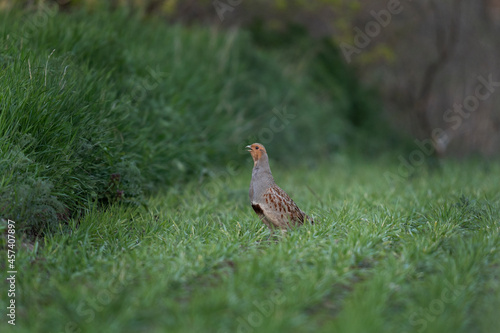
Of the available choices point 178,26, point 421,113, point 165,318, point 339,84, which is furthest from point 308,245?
point 421,113

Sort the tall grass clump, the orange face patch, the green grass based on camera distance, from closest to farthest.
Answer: the green grass < the tall grass clump < the orange face patch

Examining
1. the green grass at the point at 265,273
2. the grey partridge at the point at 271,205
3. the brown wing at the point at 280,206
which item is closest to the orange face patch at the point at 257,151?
the grey partridge at the point at 271,205

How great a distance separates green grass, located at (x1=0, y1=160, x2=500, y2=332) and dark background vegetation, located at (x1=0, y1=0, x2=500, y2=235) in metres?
0.67

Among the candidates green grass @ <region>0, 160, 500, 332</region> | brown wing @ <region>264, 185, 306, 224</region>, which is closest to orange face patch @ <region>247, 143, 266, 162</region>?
brown wing @ <region>264, 185, 306, 224</region>

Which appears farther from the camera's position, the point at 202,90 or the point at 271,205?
the point at 202,90

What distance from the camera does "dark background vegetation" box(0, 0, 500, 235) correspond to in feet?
17.3

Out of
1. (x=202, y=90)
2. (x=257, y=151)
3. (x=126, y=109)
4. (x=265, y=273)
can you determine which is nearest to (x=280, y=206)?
(x=257, y=151)

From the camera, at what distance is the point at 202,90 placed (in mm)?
9508

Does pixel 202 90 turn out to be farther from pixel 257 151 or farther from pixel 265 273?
pixel 265 273

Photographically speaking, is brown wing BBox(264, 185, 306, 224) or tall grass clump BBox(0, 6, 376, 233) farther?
brown wing BBox(264, 185, 306, 224)

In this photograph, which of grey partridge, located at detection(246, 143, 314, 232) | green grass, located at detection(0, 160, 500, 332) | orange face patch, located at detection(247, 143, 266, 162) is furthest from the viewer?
orange face patch, located at detection(247, 143, 266, 162)

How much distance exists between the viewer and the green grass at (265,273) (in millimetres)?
3332

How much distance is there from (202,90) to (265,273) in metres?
6.09

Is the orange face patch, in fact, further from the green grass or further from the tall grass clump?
the tall grass clump
